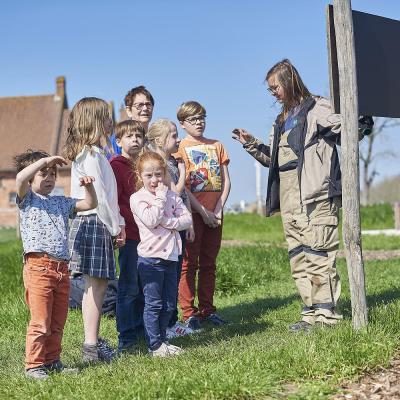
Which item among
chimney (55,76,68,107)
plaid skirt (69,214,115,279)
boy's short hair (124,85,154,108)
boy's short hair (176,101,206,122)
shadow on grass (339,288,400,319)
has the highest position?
chimney (55,76,68,107)

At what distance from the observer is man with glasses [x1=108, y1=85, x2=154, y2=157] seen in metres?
6.47

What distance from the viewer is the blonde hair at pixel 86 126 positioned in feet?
17.8

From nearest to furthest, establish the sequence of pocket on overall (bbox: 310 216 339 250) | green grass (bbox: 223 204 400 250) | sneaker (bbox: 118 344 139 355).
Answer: sneaker (bbox: 118 344 139 355), pocket on overall (bbox: 310 216 339 250), green grass (bbox: 223 204 400 250)

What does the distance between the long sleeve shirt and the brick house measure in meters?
40.7

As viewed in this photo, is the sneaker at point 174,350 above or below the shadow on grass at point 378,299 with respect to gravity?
below

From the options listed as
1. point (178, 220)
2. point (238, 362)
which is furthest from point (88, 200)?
point (238, 362)

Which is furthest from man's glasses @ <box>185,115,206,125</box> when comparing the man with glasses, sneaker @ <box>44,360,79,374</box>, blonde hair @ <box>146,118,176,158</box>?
sneaker @ <box>44,360,79,374</box>

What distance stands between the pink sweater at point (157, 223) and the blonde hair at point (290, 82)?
4.43 feet

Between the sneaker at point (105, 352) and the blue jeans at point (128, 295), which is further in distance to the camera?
the blue jeans at point (128, 295)

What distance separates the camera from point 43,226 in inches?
196

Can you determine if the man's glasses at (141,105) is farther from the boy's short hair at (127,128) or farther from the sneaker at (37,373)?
the sneaker at (37,373)

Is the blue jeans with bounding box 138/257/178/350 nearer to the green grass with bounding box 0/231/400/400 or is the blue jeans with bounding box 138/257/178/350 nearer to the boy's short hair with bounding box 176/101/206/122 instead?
the green grass with bounding box 0/231/400/400

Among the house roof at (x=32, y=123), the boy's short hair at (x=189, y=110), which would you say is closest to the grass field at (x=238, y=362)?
the boy's short hair at (x=189, y=110)

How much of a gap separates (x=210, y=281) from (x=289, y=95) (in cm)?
193
